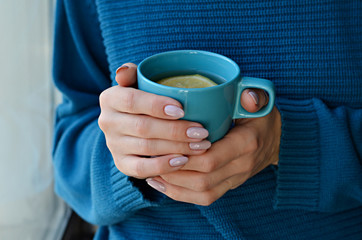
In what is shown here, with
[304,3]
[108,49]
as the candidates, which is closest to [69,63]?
[108,49]

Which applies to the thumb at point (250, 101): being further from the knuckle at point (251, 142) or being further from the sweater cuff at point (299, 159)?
the sweater cuff at point (299, 159)

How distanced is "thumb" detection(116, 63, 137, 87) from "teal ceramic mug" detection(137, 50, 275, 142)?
0.02m

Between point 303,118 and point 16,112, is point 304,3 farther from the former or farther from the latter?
point 16,112

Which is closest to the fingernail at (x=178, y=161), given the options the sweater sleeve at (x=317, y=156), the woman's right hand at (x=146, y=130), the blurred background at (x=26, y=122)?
the woman's right hand at (x=146, y=130)

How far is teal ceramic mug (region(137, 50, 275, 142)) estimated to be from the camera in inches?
16.1

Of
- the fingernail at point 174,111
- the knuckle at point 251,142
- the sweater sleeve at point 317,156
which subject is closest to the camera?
the fingernail at point 174,111

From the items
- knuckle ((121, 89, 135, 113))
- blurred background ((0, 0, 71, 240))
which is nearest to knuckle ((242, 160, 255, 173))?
knuckle ((121, 89, 135, 113))

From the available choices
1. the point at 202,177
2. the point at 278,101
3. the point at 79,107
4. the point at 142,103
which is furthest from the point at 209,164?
the point at 79,107

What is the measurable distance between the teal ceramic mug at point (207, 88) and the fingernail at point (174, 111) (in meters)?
0.01

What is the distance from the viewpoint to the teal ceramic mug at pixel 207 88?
0.41 m

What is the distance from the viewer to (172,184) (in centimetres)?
53

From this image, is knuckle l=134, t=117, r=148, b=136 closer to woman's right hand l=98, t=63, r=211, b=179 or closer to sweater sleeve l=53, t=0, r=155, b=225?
woman's right hand l=98, t=63, r=211, b=179

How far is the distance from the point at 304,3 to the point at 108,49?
17.0 inches

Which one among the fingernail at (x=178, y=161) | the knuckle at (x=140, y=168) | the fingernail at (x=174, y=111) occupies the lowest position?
the knuckle at (x=140, y=168)
